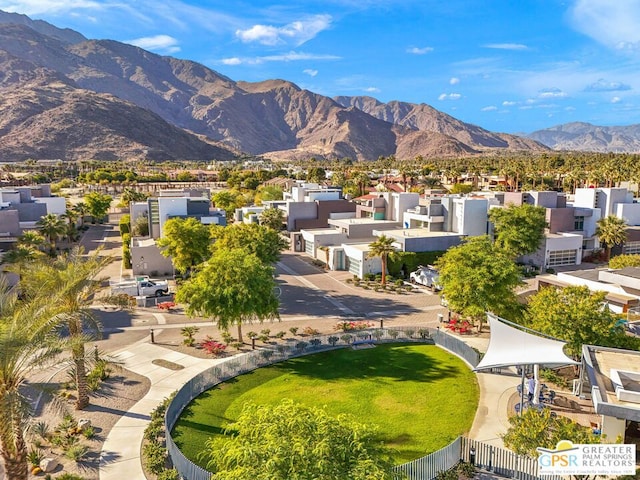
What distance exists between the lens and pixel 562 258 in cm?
5334

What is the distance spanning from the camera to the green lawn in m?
19.9

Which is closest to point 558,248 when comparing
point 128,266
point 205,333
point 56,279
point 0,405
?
point 205,333

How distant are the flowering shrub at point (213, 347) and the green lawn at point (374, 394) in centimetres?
317

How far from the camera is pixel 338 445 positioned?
1041cm

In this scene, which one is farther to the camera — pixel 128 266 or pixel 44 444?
pixel 128 266

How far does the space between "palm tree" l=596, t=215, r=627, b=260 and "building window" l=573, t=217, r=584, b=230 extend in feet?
9.79

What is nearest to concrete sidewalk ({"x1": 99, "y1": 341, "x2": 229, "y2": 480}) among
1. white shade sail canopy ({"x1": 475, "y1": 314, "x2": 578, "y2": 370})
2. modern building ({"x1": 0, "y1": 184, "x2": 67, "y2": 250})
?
white shade sail canopy ({"x1": 475, "y1": 314, "x2": 578, "y2": 370})

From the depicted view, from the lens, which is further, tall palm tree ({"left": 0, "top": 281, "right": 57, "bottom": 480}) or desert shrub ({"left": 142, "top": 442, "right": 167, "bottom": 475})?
desert shrub ({"left": 142, "top": 442, "right": 167, "bottom": 475})

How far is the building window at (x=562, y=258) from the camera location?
5266 centimetres

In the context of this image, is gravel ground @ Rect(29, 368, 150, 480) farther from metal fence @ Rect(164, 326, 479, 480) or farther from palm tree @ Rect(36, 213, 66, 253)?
palm tree @ Rect(36, 213, 66, 253)

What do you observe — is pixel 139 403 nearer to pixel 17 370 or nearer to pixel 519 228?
pixel 17 370

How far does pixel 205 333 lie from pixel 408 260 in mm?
22843

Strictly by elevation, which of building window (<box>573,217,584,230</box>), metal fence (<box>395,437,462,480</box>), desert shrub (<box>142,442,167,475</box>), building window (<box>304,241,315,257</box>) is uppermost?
building window (<box>573,217,584,230</box>)

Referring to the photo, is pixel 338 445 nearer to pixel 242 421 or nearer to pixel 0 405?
pixel 242 421
